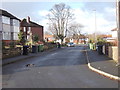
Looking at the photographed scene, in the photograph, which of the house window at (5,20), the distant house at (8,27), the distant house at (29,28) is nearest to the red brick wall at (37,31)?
the distant house at (29,28)

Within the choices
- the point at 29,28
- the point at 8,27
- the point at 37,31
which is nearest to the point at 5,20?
the point at 8,27

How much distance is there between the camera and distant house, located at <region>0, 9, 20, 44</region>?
48444mm

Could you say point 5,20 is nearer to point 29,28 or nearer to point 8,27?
point 8,27

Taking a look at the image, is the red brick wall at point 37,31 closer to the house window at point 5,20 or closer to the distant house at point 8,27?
the distant house at point 8,27

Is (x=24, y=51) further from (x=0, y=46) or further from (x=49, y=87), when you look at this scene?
(x=49, y=87)

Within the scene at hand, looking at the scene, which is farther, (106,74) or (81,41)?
(81,41)

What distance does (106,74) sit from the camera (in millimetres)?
11156

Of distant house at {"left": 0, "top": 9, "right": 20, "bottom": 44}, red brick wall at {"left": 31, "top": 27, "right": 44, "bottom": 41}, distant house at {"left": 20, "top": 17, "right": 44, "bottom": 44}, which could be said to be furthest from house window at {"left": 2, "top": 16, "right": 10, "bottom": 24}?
red brick wall at {"left": 31, "top": 27, "right": 44, "bottom": 41}

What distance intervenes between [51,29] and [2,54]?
190 feet

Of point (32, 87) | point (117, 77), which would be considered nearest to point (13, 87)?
point (32, 87)

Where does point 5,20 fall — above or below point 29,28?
above

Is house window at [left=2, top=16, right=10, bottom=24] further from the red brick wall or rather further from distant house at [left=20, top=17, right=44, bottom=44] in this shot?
the red brick wall

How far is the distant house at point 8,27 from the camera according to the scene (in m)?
48.4

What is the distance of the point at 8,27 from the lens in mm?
52281
